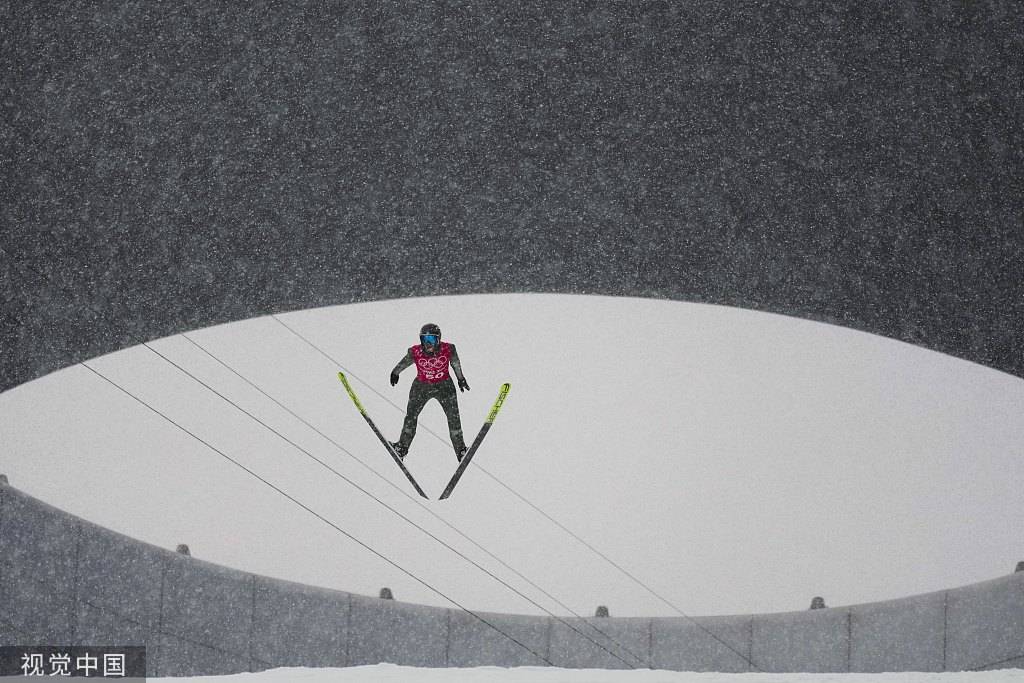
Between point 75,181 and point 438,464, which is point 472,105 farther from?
point 438,464

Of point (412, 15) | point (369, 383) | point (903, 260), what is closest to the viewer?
point (412, 15)

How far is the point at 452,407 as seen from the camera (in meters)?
A: 17.0

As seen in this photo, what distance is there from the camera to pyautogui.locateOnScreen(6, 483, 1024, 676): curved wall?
2100 cm

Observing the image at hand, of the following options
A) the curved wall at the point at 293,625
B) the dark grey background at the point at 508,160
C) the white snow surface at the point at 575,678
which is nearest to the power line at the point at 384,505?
the curved wall at the point at 293,625

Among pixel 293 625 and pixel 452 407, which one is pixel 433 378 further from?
pixel 293 625

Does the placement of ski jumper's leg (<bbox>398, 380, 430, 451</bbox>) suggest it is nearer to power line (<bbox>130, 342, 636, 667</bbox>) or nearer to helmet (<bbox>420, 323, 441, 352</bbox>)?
helmet (<bbox>420, 323, 441, 352</bbox>)

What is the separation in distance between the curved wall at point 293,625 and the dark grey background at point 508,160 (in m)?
4.66

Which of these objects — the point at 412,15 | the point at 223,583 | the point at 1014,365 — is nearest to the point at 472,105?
the point at 412,15

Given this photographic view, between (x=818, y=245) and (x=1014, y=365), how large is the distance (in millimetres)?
2598

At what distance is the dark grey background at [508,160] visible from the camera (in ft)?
51.6

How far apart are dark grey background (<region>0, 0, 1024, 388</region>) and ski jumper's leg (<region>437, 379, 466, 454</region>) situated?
90.0 inches

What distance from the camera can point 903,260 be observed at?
1722cm

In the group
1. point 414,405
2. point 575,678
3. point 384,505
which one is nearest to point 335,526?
point 384,505

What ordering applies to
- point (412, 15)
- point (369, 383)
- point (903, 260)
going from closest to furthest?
point (412, 15)
point (903, 260)
point (369, 383)
